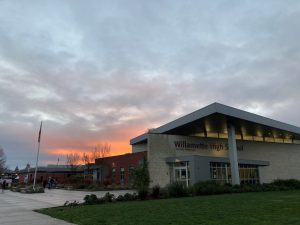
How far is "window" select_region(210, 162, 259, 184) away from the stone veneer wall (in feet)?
10.6

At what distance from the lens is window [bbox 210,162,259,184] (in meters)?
41.5

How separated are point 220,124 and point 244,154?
1112cm

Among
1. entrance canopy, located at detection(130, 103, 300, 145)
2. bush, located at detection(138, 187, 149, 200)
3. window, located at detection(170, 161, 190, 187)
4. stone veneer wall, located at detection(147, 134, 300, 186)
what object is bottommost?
bush, located at detection(138, 187, 149, 200)

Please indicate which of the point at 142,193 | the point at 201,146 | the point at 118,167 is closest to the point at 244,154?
the point at 201,146

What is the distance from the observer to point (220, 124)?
4228cm

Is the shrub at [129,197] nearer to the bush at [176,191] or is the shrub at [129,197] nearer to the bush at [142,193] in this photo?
the bush at [142,193]

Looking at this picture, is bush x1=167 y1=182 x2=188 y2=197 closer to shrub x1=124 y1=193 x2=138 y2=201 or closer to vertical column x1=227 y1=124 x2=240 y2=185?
shrub x1=124 y1=193 x2=138 y2=201

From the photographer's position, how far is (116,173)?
55250mm

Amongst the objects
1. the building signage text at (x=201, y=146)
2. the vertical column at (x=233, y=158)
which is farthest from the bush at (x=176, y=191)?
the building signage text at (x=201, y=146)

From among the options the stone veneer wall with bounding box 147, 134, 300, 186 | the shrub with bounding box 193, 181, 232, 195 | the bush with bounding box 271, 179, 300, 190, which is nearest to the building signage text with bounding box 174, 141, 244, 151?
the stone veneer wall with bounding box 147, 134, 300, 186

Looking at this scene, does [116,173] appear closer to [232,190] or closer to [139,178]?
[232,190]

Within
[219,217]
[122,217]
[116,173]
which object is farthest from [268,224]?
[116,173]

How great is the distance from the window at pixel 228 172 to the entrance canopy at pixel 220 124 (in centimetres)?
513

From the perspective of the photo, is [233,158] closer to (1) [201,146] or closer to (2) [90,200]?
(1) [201,146]
